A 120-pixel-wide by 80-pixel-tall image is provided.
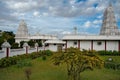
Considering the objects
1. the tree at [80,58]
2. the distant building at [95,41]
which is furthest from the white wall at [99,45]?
the tree at [80,58]

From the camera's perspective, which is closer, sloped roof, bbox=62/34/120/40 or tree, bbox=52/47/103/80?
tree, bbox=52/47/103/80

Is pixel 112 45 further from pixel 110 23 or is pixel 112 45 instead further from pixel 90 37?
pixel 110 23

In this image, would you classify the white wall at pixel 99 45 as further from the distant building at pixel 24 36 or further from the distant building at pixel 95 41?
the distant building at pixel 24 36

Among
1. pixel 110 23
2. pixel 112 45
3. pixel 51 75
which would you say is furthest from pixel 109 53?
pixel 110 23

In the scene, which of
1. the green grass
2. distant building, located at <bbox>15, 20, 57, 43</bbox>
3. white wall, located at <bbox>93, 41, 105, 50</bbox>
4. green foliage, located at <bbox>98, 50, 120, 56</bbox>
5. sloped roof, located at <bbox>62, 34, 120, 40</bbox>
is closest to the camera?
the green grass

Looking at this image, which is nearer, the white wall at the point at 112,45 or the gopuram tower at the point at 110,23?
the white wall at the point at 112,45

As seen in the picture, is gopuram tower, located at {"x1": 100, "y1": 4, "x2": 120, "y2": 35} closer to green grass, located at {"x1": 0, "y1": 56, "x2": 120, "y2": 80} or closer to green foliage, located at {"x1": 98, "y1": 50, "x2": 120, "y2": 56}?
green foliage, located at {"x1": 98, "y1": 50, "x2": 120, "y2": 56}

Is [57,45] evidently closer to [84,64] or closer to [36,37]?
[36,37]

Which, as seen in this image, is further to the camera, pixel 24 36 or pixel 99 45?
pixel 24 36

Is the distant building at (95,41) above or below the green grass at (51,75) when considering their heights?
above

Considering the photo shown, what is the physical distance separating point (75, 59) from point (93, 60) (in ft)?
3.71

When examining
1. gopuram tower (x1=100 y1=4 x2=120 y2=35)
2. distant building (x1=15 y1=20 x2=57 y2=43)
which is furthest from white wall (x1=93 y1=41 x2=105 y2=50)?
distant building (x1=15 y1=20 x2=57 y2=43)

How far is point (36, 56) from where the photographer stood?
2755 centimetres

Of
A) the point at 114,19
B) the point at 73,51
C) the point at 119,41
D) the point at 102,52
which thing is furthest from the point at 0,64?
the point at 114,19
